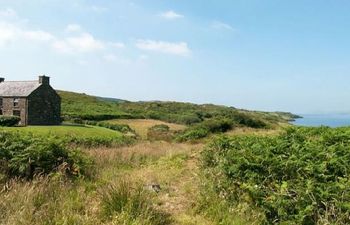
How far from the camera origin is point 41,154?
31.2 feet

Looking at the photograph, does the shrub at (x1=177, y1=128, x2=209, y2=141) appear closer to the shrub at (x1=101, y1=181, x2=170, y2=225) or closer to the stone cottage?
the stone cottage

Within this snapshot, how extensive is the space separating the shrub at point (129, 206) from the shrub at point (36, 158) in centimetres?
245

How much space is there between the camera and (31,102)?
52.2 m

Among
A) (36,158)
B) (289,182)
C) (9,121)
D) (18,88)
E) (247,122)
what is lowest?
(9,121)

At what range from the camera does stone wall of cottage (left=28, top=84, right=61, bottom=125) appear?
173 ft

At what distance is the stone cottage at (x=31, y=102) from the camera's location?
172ft

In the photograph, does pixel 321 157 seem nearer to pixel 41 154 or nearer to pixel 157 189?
pixel 157 189

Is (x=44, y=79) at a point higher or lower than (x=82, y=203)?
higher

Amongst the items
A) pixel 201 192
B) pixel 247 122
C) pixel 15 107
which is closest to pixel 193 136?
pixel 247 122

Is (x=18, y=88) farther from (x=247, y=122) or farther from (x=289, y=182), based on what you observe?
(x=289, y=182)

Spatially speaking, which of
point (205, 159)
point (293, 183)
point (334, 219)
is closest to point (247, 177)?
point (293, 183)

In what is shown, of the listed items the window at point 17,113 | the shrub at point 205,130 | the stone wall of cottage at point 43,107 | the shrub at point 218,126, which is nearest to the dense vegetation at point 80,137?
the shrub at point 205,130

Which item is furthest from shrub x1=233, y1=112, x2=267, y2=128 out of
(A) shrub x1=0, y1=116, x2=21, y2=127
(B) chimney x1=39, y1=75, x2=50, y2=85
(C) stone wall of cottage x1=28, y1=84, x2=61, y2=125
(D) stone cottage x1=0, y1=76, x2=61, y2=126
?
(A) shrub x1=0, y1=116, x2=21, y2=127

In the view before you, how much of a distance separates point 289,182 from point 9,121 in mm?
46021
